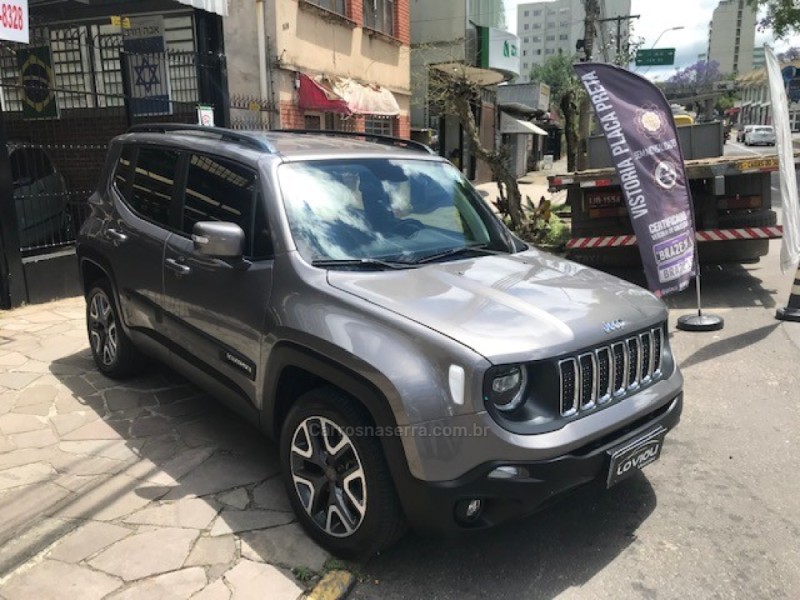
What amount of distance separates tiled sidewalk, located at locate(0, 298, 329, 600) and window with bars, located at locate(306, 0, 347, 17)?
11.0 meters

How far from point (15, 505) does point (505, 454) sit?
2.61m

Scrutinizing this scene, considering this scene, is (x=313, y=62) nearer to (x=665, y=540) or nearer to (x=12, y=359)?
(x=12, y=359)

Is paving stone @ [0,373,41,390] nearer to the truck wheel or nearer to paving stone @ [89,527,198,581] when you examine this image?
paving stone @ [89,527,198,581]

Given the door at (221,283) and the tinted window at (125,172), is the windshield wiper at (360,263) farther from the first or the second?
the tinted window at (125,172)

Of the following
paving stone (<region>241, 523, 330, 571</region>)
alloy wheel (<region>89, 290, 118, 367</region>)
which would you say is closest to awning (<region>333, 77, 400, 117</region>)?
alloy wheel (<region>89, 290, 118, 367</region>)

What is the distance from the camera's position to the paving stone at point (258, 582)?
277 centimetres

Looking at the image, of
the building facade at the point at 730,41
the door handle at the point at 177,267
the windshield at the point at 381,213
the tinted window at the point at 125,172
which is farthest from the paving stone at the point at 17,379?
the building facade at the point at 730,41

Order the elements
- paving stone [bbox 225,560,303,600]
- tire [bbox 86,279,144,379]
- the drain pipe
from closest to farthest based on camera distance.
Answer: paving stone [bbox 225,560,303,600] → tire [bbox 86,279,144,379] → the drain pipe

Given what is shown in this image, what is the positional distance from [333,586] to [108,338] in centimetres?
311

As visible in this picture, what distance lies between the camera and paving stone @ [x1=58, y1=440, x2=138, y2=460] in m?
4.01

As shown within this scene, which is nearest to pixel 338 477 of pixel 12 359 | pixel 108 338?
pixel 108 338

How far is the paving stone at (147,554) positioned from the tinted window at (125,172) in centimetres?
246

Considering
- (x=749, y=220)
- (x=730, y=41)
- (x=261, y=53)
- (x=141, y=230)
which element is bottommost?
(x=749, y=220)

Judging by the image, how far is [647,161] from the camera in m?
6.35
